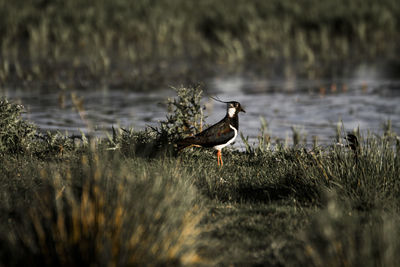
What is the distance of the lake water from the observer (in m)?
12.1

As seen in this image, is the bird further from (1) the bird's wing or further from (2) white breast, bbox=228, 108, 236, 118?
(2) white breast, bbox=228, 108, 236, 118

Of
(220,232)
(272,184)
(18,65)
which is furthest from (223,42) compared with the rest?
(220,232)

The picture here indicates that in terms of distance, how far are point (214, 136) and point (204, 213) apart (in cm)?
203

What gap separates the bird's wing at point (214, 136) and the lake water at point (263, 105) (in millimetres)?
2391

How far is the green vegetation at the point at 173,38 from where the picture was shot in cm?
1809

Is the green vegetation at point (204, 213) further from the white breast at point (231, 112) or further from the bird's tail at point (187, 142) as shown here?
the white breast at point (231, 112)

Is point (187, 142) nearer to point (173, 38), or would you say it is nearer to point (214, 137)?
point (214, 137)

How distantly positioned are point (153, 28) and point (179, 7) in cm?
303

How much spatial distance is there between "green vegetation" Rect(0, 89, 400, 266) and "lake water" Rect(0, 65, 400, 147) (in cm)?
311

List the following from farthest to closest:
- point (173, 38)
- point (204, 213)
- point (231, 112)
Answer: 1. point (173, 38)
2. point (231, 112)
3. point (204, 213)

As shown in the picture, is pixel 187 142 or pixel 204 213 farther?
pixel 187 142

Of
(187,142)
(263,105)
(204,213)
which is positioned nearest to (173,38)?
(263,105)

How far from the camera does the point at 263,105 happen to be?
14.4 meters

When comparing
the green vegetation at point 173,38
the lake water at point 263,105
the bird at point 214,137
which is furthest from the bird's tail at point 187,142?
the green vegetation at point 173,38
